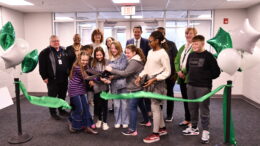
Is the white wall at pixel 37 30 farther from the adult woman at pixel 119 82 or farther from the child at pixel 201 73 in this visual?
the child at pixel 201 73

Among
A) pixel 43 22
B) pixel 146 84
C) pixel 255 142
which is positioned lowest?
pixel 255 142

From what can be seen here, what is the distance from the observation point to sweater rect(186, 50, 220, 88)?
275 centimetres

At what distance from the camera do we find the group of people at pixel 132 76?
2.79 metres

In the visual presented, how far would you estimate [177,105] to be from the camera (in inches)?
196

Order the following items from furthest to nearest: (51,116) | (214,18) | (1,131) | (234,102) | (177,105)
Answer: (214,18)
(234,102)
(177,105)
(51,116)
(1,131)

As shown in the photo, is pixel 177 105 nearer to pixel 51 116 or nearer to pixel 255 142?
pixel 255 142

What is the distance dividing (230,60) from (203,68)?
49cm

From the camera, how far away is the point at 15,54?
286cm

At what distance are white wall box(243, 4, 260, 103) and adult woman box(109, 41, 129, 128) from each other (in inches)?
136

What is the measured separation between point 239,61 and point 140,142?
1641 mm

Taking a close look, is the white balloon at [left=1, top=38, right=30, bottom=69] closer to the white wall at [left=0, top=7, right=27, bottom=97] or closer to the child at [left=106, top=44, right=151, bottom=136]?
the child at [left=106, top=44, right=151, bottom=136]

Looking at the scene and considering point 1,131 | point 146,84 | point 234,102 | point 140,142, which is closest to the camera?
point 146,84

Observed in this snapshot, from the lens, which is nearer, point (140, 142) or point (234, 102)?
point (140, 142)

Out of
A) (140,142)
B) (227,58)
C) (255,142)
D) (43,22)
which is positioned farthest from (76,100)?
(43,22)
